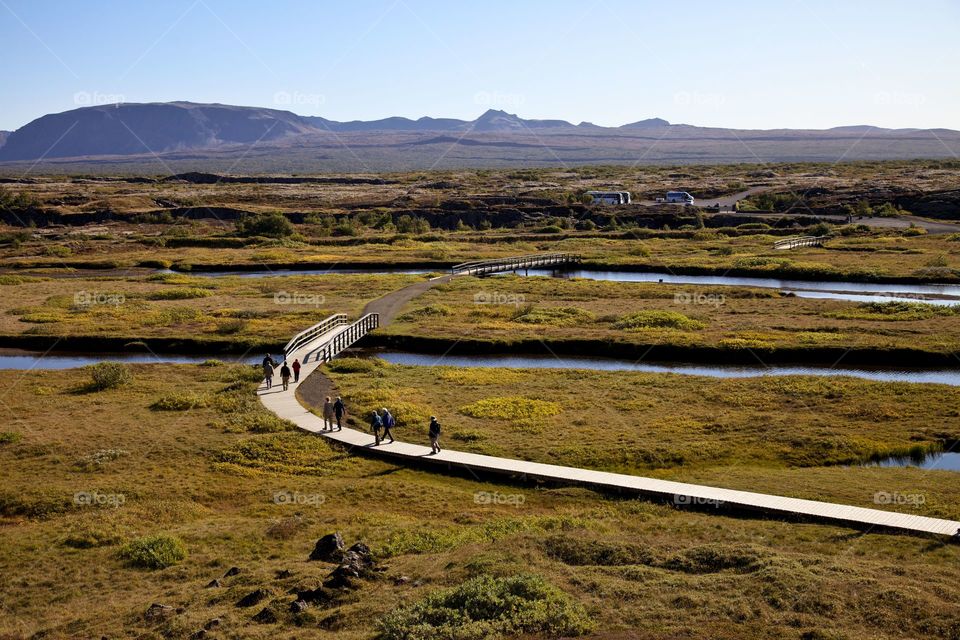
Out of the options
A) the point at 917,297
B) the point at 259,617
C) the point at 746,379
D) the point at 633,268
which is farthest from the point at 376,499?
the point at 633,268

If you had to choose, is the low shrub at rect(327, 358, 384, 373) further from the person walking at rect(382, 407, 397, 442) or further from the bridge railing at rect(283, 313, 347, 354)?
the person walking at rect(382, 407, 397, 442)

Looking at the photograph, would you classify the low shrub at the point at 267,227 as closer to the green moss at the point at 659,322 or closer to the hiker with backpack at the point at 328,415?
the green moss at the point at 659,322

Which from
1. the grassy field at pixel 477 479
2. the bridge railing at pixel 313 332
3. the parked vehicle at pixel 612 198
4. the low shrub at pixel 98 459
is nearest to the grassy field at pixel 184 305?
the grassy field at pixel 477 479

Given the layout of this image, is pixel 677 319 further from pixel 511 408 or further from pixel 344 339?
pixel 511 408

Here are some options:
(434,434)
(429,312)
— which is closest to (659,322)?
(429,312)

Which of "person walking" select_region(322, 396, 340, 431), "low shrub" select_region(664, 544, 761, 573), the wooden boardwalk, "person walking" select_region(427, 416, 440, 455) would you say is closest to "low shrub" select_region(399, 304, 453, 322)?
the wooden boardwalk

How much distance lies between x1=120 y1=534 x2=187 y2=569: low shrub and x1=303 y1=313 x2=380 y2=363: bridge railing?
21.4 meters

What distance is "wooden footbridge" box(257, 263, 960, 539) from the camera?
2259 cm

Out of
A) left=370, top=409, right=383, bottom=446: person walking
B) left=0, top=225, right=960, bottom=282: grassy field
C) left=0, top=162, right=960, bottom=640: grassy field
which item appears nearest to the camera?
left=0, top=162, right=960, bottom=640: grassy field

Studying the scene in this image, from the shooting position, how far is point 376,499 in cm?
2616

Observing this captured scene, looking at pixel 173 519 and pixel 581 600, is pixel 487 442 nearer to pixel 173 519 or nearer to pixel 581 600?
pixel 173 519

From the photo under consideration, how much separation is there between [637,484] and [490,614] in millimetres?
10089

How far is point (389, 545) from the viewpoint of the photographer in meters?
21.9

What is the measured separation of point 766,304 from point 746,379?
1988 centimetres
